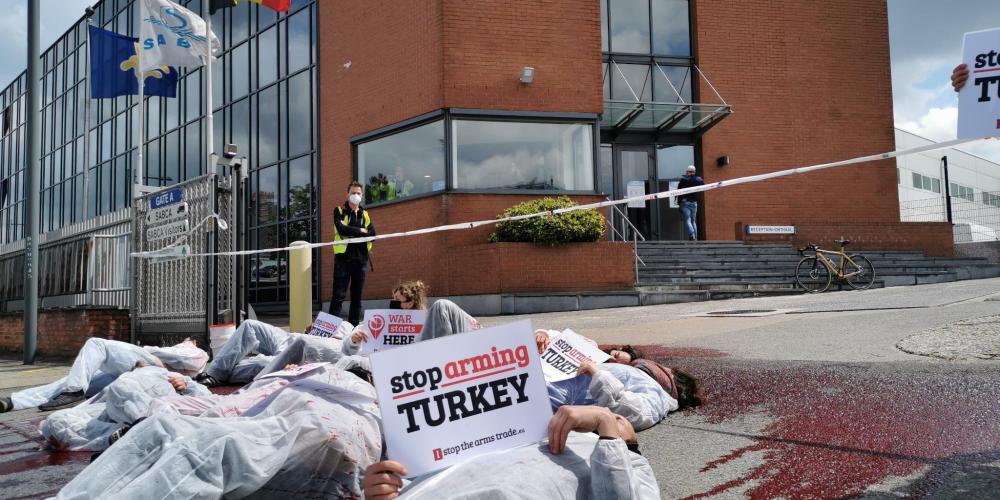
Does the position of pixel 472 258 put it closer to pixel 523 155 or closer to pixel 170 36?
pixel 523 155

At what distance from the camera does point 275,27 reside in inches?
762

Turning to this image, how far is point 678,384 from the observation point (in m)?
4.52

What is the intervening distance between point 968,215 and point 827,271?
783 centimetres

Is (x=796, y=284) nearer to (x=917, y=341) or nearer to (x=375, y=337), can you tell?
(x=917, y=341)

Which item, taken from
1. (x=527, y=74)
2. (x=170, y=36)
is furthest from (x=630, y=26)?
(x=170, y=36)

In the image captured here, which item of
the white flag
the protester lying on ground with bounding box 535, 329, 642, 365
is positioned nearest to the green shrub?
the white flag

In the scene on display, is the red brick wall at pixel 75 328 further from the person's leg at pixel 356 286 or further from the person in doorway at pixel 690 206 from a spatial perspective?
the person in doorway at pixel 690 206

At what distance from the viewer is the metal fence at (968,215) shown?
60.8 feet

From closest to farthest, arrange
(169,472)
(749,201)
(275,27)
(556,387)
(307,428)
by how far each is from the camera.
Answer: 1. (169,472)
2. (307,428)
3. (556,387)
4. (749,201)
5. (275,27)

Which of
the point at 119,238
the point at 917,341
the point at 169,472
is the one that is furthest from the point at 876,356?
the point at 119,238

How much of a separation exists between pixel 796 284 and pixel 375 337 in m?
10.8

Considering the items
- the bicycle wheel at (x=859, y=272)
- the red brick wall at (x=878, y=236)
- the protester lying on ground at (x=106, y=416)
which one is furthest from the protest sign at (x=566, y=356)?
the red brick wall at (x=878, y=236)

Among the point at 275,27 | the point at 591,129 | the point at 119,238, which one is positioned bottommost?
the point at 119,238

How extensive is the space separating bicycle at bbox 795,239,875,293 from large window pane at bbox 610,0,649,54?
257 inches
